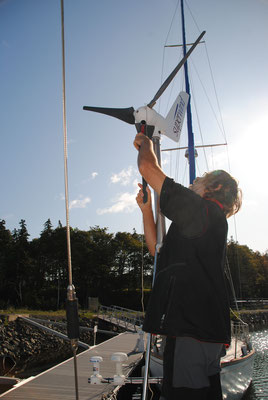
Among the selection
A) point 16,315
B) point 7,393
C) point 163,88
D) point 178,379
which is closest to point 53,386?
point 7,393

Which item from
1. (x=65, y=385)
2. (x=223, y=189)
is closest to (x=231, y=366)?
(x=65, y=385)

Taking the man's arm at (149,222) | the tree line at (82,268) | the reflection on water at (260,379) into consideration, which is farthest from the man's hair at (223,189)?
the tree line at (82,268)

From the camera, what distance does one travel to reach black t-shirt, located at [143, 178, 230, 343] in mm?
1428

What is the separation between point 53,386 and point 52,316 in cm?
2220

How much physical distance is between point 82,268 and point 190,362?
2012 inches

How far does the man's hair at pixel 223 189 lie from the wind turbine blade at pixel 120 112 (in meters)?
0.67

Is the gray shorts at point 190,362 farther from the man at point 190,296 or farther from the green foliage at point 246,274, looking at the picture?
the green foliage at point 246,274

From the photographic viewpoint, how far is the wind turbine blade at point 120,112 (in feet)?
6.50

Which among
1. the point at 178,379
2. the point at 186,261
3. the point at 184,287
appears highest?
the point at 186,261

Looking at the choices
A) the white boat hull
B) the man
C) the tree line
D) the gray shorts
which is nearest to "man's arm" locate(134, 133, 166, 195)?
the man

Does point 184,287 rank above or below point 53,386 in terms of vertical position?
above

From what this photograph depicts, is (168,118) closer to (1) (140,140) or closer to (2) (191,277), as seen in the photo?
(1) (140,140)

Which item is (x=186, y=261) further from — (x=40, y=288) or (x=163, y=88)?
(x=40, y=288)

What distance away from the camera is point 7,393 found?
763 centimetres
